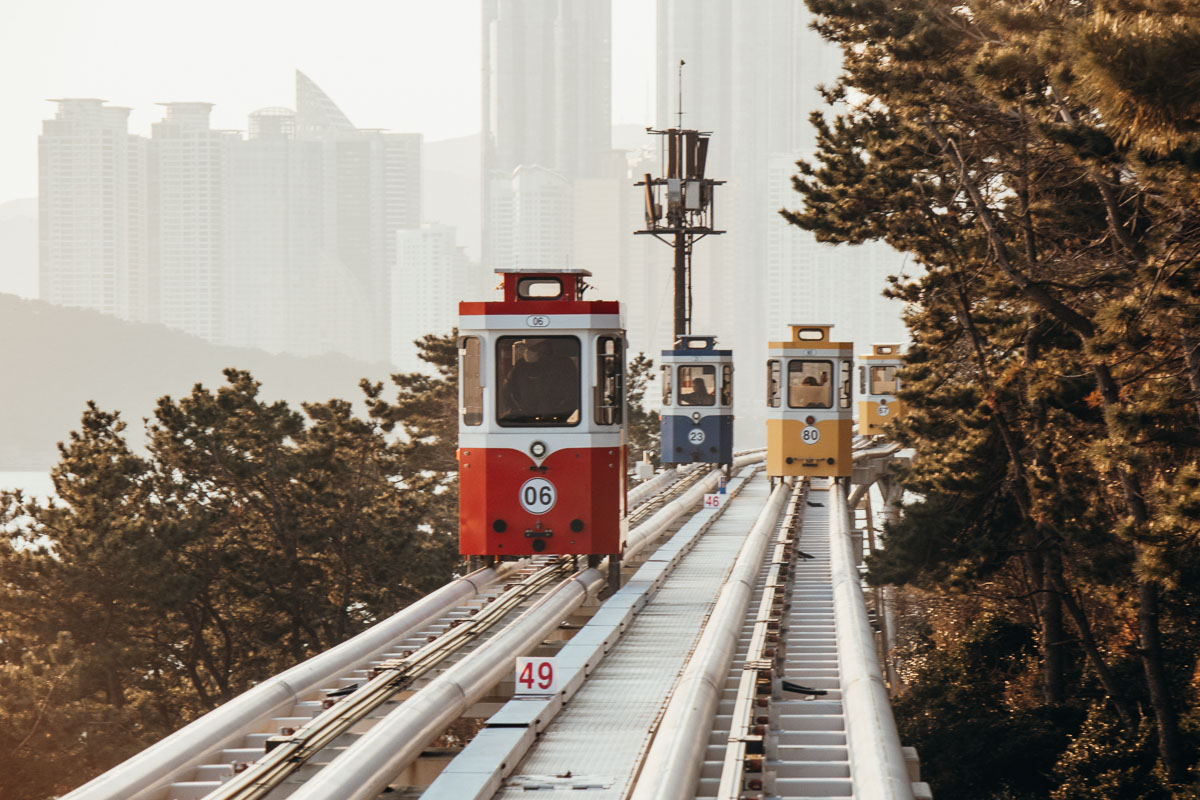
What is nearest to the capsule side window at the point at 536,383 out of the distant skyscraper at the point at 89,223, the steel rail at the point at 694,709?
the steel rail at the point at 694,709

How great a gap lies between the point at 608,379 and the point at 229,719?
5.37 metres

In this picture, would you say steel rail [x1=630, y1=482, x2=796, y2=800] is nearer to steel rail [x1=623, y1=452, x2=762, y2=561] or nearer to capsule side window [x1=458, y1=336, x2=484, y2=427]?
capsule side window [x1=458, y1=336, x2=484, y2=427]

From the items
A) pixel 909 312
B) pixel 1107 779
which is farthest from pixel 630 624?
pixel 909 312

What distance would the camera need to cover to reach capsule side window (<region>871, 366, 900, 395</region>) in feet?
145

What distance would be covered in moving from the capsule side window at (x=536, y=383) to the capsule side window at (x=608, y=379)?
18 centimetres

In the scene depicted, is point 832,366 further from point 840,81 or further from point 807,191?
point 840,81

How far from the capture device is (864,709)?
352 inches

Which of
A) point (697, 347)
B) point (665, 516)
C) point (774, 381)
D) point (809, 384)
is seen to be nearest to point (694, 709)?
point (665, 516)

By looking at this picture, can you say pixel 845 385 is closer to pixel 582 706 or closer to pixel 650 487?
pixel 650 487

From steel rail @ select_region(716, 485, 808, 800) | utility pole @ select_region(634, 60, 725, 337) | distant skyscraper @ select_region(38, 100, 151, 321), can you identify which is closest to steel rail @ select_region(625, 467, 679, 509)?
steel rail @ select_region(716, 485, 808, 800)

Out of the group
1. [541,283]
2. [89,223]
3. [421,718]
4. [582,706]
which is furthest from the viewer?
[89,223]

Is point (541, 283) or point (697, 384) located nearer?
point (541, 283)

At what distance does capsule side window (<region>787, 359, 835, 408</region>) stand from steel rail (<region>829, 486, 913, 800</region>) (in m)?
10.5

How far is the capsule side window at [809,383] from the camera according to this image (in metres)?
25.2
